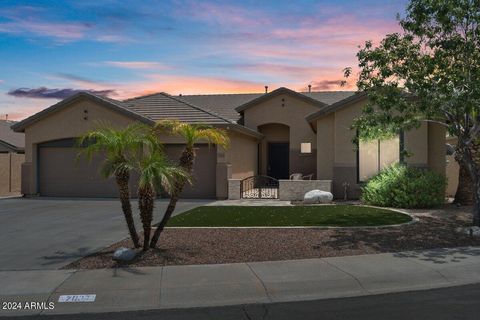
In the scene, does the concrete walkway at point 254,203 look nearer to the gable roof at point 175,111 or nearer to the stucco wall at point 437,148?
the gable roof at point 175,111

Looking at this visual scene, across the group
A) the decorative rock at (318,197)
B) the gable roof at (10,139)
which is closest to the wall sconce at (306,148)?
the decorative rock at (318,197)

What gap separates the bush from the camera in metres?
16.5

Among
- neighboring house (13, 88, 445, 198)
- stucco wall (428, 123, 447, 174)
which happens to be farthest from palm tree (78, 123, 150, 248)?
stucco wall (428, 123, 447, 174)

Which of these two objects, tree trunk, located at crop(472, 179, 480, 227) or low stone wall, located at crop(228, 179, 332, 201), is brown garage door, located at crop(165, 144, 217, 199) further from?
tree trunk, located at crop(472, 179, 480, 227)

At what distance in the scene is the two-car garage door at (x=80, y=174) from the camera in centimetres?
2134

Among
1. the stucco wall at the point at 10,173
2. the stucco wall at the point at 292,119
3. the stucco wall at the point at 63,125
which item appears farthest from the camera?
the stucco wall at the point at 292,119

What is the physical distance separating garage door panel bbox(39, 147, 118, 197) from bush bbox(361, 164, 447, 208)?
36.2 feet

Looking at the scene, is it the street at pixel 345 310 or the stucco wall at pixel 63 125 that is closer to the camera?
the street at pixel 345 310

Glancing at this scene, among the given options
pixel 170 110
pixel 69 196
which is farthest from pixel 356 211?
pixel 69 196

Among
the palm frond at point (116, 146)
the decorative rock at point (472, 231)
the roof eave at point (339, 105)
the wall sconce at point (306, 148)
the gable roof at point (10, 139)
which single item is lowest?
the decorative rock at point (472, 231)

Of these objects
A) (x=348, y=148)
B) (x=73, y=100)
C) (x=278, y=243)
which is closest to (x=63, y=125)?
(x=73, y=100)

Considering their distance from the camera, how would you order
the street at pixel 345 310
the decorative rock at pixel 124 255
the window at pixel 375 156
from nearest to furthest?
the street at pixel 345 310, the decorative rock at pixel 124 255, the window at pixel 375 156

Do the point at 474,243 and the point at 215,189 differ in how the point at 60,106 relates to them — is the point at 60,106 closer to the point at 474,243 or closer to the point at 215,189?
the point at 215,189

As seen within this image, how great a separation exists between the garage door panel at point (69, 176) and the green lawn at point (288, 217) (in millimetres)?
6838
